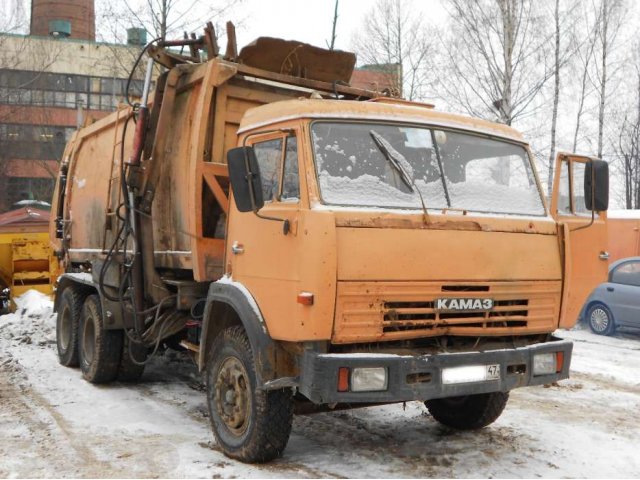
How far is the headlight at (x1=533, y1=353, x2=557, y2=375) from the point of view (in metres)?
4.77

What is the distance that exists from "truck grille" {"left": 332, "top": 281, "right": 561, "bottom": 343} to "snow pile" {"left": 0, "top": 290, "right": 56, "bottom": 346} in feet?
24.0

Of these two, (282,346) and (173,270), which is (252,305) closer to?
(282,346)

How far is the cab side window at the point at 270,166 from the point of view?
4715mm

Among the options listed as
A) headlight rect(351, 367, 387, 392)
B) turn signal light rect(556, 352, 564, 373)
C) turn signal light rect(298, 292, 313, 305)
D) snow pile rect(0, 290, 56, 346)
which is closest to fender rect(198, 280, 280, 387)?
turn signal light rect(298, 292, 313, 305)

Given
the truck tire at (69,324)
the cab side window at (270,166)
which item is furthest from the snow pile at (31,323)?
the cab side window at (270,166)

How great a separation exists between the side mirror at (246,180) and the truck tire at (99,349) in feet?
11.2

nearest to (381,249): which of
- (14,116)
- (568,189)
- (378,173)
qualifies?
(378,173)

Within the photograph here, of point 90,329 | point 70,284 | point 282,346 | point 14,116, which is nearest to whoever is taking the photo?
point 282,346

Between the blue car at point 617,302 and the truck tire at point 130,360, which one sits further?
the blue car at point 617,302

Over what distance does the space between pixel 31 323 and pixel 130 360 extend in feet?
15.5

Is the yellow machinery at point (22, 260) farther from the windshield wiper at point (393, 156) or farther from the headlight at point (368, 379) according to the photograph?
the headlight at point (368, 379)

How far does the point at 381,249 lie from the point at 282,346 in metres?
0.96

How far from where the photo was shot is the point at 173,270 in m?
6.44

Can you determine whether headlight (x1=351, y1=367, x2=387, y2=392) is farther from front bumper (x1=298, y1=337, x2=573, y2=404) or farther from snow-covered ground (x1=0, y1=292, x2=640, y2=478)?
snow-covered ground (x1=0, y1=292, x2=640, y2=478)
